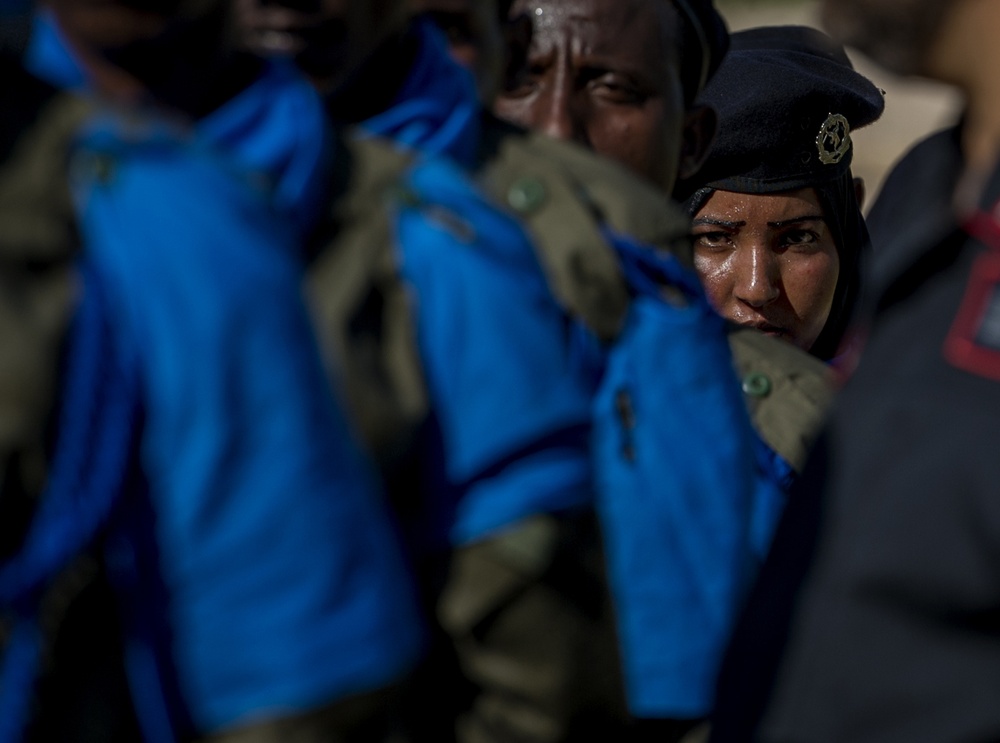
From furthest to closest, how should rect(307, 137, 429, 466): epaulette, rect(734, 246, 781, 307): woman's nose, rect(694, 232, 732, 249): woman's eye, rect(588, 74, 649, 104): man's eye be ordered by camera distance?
rect(694, 232, 732, 249): woman's eye, rect(734, 246, 781, 307): woman's nose, rect(588, 74, 649, 104): man's eye, rect(307, 137, 429, 466): epaulette

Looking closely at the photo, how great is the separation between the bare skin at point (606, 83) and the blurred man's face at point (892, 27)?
0.82m

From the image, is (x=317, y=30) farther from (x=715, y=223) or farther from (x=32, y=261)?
(x=715, y=223)

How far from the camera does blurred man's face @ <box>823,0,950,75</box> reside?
1.53 metres

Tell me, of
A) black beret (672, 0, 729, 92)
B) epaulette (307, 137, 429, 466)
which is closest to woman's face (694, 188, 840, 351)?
black beret (672, 0, 729, 92)

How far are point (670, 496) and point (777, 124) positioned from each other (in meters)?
1.89

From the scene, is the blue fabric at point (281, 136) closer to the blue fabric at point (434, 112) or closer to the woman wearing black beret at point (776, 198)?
the blue fabric at point (434, 112)

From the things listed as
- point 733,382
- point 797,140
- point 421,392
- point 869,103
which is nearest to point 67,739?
point 421,392

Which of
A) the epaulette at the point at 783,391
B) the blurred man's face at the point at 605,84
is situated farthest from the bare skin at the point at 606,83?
the epaulette at the point at 783,391

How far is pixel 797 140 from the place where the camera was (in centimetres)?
337

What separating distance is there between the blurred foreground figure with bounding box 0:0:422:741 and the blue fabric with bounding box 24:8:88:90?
0.07m

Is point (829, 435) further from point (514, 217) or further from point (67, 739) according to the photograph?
point (67, 739)

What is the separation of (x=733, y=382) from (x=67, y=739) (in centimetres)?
80

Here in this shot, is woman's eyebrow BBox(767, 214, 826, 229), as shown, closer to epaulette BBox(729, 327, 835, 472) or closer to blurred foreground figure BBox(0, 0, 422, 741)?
epaulette BBox(729, 327, 835, 472)

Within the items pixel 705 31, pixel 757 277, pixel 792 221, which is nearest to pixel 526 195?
pixel 705 31
